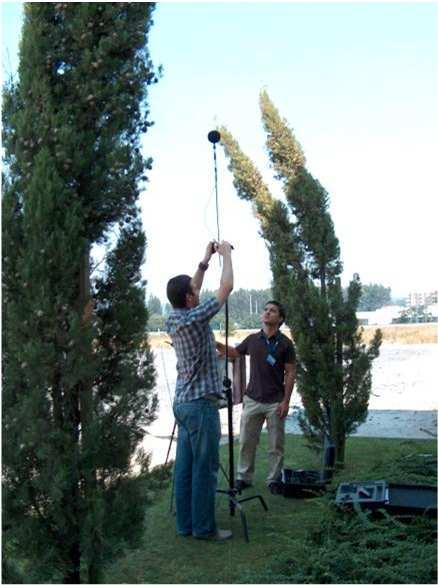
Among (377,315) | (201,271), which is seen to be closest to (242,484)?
(201,271)

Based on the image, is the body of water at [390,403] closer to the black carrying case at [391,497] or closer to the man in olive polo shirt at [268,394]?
the man in olive polo shirt at [268,394]

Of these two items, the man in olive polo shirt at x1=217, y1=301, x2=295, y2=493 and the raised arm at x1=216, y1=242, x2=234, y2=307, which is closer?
the raised arm at x1=216, y1=242, x2=234, y2=307

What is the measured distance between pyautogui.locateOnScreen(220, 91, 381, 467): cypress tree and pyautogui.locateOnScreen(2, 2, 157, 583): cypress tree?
379cm

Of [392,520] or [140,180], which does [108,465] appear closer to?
[140,180]

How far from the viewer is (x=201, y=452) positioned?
460cm

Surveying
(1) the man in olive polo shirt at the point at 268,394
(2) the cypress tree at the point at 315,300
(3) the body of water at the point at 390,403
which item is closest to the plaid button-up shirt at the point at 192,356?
(3) the body of water at the point at 390,403

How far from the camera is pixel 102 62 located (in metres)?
3.26

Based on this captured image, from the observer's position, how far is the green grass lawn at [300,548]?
3613mm

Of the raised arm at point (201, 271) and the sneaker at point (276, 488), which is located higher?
the raised arm at point (201, 271)

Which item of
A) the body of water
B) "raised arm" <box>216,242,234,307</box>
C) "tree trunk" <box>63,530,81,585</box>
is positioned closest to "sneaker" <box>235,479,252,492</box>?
the body of water

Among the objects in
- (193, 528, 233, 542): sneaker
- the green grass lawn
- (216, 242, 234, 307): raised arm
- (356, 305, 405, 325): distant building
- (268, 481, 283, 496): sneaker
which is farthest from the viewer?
(356, 305, 405, 325): distant building

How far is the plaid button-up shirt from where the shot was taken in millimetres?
4505

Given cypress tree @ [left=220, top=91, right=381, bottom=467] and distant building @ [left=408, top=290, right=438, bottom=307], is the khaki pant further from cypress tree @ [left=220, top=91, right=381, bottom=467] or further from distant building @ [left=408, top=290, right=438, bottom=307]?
distant building @ [left=408, top=290, right=438, bottom=307]

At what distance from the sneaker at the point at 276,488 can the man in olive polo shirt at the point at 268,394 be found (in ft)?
0.17
